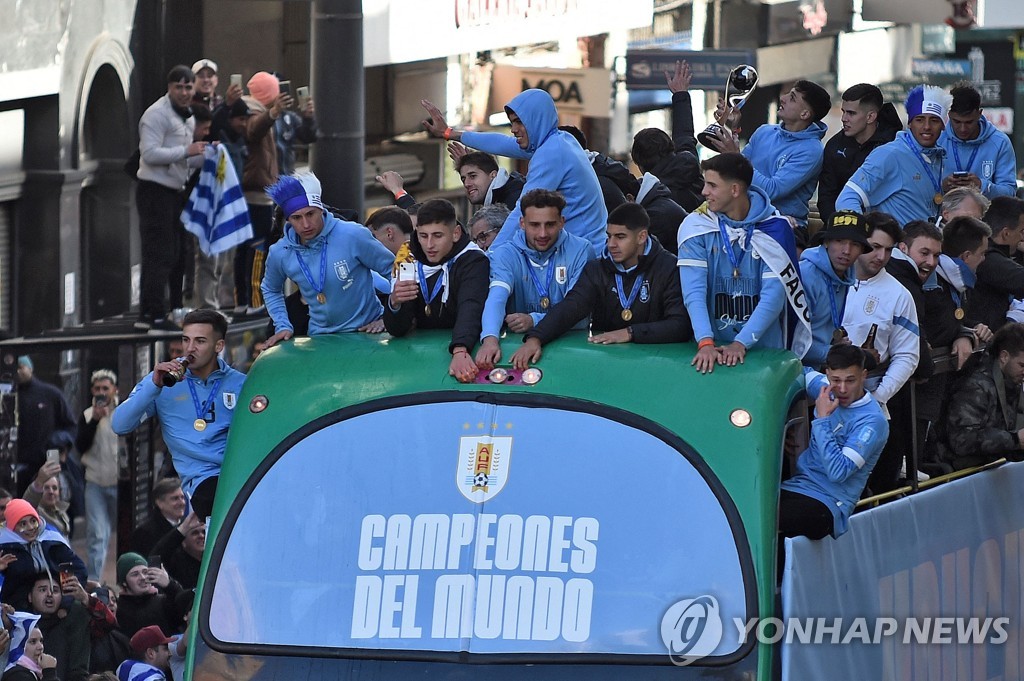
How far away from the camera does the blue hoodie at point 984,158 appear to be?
11727 mm

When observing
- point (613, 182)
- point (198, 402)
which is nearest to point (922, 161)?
point (613, 182)

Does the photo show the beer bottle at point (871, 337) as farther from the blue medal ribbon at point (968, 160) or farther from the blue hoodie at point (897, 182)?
the blue medal ribbon at point (968, 160)

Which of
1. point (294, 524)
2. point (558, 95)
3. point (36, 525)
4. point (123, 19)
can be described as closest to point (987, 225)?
point (294, 524)

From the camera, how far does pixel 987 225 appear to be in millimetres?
10266

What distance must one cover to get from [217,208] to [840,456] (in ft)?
25.7

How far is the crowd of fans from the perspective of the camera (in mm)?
7688

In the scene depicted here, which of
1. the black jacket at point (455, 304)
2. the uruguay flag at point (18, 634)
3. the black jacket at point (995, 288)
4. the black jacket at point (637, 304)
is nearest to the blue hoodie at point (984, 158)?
the black jacket at point (995, 288)

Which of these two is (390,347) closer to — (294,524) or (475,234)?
(294,524)

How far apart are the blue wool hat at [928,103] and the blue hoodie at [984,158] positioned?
358 mm

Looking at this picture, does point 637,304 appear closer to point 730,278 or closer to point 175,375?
point 730,278

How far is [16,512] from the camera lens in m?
10.2

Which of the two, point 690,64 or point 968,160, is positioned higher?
point 690,64

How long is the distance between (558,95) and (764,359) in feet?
56.0

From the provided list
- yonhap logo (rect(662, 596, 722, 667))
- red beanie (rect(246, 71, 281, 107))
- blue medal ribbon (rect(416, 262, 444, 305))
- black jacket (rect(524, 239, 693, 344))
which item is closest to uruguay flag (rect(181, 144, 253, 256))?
red beanie (rect(246, 71, 281, 107))
